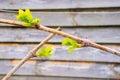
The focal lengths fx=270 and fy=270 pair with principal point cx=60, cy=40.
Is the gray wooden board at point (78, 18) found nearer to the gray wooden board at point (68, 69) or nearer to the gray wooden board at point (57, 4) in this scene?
the gray wooden board at point (57, 4)

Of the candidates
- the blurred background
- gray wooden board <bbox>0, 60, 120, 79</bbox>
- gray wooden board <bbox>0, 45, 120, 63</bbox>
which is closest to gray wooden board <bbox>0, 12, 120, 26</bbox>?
the blurred background

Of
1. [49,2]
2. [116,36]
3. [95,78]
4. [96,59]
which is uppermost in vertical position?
[49,2]

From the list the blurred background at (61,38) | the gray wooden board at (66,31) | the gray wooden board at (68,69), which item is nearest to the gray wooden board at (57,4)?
the blurred background at (61,38)

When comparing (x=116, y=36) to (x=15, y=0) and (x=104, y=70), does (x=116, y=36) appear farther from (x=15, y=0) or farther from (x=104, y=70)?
(x=15, y=0)

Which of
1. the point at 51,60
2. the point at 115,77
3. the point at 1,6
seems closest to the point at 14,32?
the point at 1,6

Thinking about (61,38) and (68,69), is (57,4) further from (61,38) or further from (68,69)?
(68,69)

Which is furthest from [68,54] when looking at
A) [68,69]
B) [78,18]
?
[78,18]

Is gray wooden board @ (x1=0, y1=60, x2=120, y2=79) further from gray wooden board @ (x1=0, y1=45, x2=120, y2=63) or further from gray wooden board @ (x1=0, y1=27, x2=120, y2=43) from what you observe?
gray wooden board @ (x1=0, y1=27, x2=120, y2=43)
